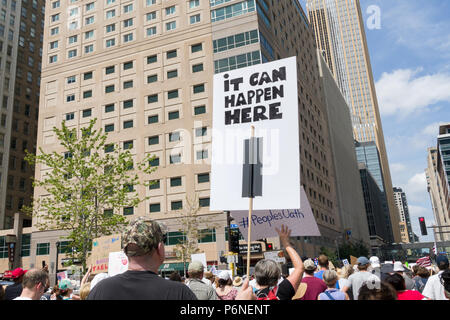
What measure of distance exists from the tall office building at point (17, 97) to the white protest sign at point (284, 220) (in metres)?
65.6

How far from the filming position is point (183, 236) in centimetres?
4591

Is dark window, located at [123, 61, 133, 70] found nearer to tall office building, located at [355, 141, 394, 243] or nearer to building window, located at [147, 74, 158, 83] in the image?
building window, located at [147, 74, 158, 83]

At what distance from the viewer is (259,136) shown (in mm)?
5277

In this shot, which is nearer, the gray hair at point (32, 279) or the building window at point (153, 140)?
the gray hair at point (32, 279)

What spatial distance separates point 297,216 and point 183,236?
137 feet

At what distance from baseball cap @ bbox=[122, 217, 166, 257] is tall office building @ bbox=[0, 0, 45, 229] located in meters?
67.9

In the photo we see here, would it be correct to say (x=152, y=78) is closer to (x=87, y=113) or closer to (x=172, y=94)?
(x=172, y=94)

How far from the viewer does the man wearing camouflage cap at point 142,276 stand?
2.48 m

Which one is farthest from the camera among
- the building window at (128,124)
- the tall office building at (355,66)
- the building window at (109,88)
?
the tall office building at (355,66)

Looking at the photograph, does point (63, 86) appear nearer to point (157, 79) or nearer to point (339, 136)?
point (157, 79)

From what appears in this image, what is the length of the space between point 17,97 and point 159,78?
36.1m

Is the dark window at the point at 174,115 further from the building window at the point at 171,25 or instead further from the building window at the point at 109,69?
the building window at the point at 171,25

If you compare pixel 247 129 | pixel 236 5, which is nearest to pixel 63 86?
pixel 236 5

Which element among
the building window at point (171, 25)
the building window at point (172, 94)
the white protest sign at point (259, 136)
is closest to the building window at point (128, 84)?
the building window at point (172, 94)
